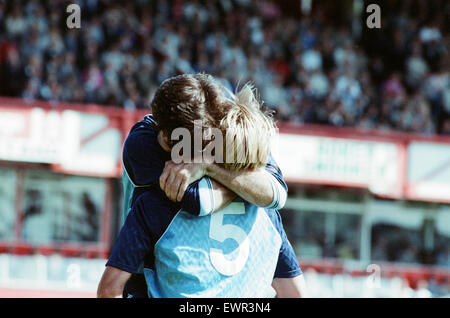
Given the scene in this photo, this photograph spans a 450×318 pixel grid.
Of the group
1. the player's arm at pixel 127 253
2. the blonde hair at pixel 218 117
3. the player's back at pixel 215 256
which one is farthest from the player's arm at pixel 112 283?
the blonde hair at pixel 218 117

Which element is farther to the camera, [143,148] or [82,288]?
[82,288]

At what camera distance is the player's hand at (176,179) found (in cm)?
212

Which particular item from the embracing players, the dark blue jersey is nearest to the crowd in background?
the dark blue jersey

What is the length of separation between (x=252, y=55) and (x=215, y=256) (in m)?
11.5

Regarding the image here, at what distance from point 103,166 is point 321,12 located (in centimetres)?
631

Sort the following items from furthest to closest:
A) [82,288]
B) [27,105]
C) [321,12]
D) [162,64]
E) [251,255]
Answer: [321,12], [162,64], [27,105], [82,288], [251,255]

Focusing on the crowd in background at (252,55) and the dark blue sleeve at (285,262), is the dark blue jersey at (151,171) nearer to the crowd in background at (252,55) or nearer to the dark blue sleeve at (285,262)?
the dark blue sleeve at (285,262)

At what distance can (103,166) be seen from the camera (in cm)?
1198

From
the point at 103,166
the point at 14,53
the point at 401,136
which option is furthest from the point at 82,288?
the point at 401,136

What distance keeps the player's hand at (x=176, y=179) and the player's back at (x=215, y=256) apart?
0.08m

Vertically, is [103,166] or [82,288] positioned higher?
[103,166]

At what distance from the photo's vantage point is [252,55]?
13539mm

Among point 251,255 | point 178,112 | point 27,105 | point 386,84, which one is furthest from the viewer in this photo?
point 386,84
